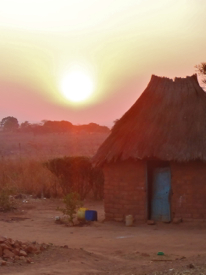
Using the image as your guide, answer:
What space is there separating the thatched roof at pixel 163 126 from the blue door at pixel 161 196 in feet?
2.72

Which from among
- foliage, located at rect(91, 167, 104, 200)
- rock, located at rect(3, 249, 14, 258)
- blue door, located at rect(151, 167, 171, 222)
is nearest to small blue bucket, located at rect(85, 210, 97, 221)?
blue door, located at rect(151, 167, 171, 222)

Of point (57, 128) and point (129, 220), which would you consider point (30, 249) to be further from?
point (57, 128)

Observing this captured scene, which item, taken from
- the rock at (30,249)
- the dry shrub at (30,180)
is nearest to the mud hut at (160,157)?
the rock at (30,249)

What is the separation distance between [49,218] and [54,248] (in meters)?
4.66

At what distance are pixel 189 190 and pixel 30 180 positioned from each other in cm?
789

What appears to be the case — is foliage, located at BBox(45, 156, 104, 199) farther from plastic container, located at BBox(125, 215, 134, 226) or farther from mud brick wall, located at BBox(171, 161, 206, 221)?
mud brick wall, located at BBox(171, 161, 206, 221)

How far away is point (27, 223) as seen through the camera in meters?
11.1

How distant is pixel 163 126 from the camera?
→ 1084 cm

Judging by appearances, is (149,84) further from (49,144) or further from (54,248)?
(49,144)

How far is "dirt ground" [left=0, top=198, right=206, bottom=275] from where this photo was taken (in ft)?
20.1

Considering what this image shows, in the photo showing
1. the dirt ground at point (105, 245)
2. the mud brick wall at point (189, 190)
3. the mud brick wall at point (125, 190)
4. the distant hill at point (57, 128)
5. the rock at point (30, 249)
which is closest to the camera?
the dirt ground at point (105, 245)

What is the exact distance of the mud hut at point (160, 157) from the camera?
10.3m

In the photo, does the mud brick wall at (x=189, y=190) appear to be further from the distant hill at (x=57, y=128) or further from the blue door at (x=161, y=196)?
the distant hill at (x=57, y=128)

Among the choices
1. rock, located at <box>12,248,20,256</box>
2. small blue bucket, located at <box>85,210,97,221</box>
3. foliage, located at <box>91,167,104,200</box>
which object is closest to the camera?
rock, located at <box>12,248,20,256</box>
